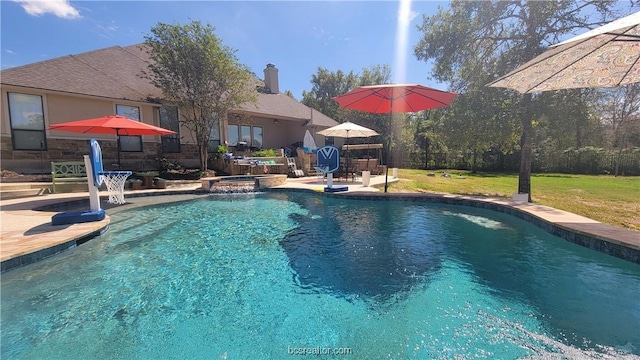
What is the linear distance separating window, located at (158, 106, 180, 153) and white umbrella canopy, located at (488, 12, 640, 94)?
1540 centimetres

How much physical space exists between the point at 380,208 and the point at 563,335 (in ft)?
18.8

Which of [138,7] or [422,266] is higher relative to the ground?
[138,7]

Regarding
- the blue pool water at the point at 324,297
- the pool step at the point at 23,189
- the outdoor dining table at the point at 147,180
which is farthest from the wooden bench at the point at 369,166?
the pool step at the point at 23,189

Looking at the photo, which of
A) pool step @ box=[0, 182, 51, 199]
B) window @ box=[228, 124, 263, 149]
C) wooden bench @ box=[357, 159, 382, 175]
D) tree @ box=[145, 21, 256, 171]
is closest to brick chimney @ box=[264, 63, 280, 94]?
window @ box=[228, 124, 263, 149]

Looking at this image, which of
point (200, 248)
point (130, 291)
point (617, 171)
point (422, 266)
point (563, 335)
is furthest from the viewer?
point (617, 171)

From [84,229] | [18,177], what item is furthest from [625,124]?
[18,177]

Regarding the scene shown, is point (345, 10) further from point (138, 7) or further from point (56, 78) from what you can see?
point (56, 78)

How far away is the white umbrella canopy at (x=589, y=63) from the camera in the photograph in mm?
4027

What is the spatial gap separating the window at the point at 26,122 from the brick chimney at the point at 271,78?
14.6 metres

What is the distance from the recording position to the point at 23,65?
37.4 ft

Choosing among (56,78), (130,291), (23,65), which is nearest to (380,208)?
(130,291)

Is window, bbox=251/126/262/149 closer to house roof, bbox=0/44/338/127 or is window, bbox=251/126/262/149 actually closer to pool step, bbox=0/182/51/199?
house roof, bbox=0/44/338/127

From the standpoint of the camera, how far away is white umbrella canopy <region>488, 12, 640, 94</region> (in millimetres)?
4027

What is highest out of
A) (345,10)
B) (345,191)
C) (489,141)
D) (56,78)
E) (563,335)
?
(345,10)
